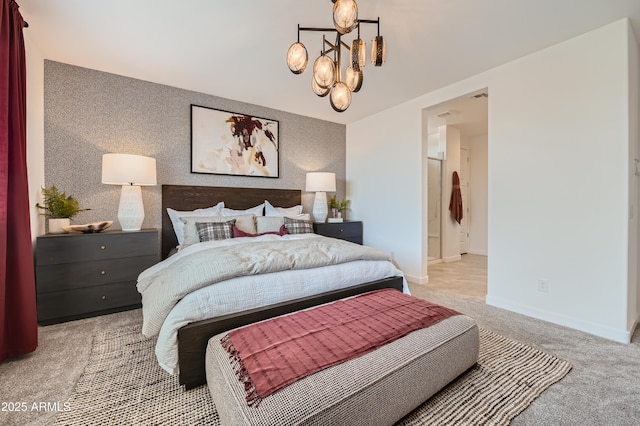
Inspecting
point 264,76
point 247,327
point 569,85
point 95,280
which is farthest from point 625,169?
point 95,280

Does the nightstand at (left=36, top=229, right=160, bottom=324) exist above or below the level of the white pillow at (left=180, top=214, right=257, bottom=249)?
below

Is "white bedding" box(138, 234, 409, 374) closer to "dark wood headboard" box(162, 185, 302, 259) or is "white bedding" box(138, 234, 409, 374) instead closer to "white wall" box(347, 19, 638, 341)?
"dark wood headboard" box(162, 185, 302, 259)

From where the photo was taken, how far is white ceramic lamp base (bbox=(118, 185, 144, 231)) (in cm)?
281

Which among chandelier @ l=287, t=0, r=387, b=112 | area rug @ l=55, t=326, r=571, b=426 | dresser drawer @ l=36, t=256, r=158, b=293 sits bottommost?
area rug @ l=55, t=326, r=571, b=426

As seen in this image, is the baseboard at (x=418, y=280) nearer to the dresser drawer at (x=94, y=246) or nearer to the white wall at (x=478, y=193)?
the white wall at (x=478, y=193)

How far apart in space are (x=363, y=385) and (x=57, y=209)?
10.4ft

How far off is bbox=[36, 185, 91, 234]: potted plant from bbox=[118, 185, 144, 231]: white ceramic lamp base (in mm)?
397

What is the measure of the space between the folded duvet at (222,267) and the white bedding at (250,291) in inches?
1.4

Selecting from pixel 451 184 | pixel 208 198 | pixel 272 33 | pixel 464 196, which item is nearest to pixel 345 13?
pixel 272 33

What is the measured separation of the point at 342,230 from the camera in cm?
414

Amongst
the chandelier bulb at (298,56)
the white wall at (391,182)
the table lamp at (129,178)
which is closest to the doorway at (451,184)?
the white wall at (391,182)

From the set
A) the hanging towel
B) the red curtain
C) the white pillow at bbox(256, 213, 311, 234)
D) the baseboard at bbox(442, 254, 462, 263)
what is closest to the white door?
the hanging towel

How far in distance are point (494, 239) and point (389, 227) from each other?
4.83 ft

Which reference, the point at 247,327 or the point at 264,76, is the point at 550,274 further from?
the point at 264,76
